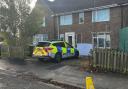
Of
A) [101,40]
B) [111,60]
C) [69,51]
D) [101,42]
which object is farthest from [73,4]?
[111,60]

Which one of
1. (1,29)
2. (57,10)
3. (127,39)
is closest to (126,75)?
(127,39)

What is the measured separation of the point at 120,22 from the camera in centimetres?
2267

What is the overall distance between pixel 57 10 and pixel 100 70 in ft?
53.3

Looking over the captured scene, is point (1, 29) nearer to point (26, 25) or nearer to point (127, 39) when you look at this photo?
point (26, 25)

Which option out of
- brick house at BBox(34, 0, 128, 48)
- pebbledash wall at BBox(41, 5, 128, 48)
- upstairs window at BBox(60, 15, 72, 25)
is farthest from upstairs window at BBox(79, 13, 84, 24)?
upstairs window at BBox(60, 15, 72, 25)

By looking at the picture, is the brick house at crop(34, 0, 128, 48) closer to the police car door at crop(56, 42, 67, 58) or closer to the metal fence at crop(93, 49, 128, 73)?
the police car door at crop(56, 42, 67, 58)

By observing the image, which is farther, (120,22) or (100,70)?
(120,22)

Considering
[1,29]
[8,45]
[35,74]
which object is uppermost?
[1,29]

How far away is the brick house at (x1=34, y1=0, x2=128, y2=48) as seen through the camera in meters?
23.0

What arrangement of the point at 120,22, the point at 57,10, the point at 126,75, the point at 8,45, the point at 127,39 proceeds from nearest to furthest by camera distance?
the point at 126,75, the point at 127,39, the point at 120,22, the point at 8,45, the point at 57,10

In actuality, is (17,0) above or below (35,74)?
above

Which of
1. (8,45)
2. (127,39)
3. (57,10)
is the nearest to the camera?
(127,39)

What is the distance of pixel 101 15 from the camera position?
24.2 meters

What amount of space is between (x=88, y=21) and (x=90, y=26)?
591 millimetres
